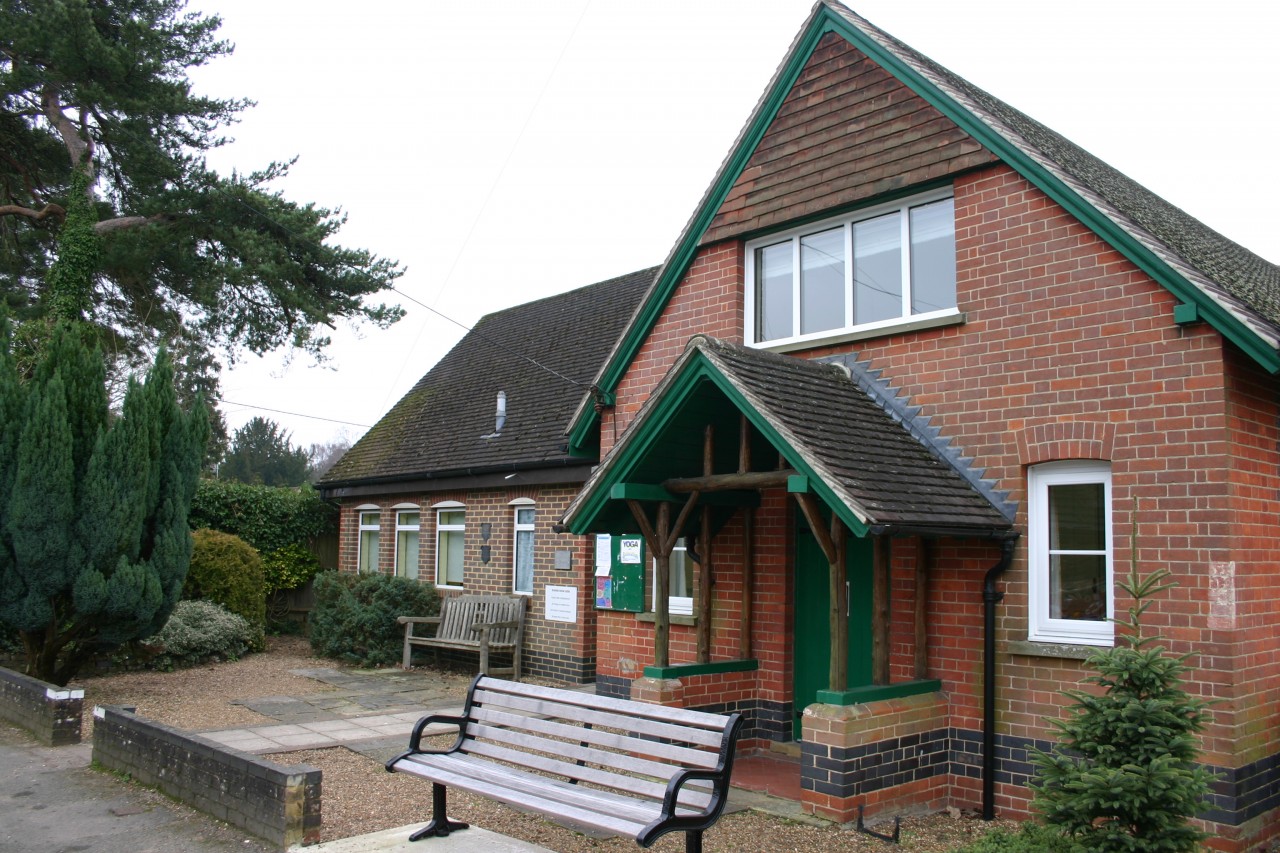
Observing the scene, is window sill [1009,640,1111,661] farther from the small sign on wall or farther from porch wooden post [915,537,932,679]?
the small sign on wall

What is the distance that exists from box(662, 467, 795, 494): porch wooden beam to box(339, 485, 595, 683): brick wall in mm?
5152

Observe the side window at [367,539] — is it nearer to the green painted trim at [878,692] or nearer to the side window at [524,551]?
the side window at [524,551]

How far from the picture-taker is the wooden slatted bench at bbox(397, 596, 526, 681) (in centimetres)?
1443

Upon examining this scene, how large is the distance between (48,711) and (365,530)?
395 inches

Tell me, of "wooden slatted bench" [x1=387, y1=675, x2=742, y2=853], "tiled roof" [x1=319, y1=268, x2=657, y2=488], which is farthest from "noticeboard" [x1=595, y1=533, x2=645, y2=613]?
"wooden slatted bench" [x1=387, y1=675, x2=742, y2=853]

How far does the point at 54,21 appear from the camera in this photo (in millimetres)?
17562

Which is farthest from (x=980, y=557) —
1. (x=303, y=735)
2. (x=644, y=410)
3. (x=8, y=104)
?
(x=8, y=104)

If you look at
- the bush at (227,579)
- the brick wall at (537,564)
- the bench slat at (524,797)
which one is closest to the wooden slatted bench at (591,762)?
the bench slat at (524,797)

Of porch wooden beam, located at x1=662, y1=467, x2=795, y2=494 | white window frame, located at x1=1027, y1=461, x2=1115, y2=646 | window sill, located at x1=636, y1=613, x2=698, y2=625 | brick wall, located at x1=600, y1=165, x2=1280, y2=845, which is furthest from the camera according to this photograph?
window sill, located at x1=636, y1=613, x2=698, y2=625

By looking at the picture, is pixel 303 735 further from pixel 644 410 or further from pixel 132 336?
pixel 132 336

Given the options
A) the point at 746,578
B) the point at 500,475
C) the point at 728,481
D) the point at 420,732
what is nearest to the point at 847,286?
the point at 728,481

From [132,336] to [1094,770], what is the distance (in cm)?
2365

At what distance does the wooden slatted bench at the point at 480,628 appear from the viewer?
14430 millimetres

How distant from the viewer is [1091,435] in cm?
765
